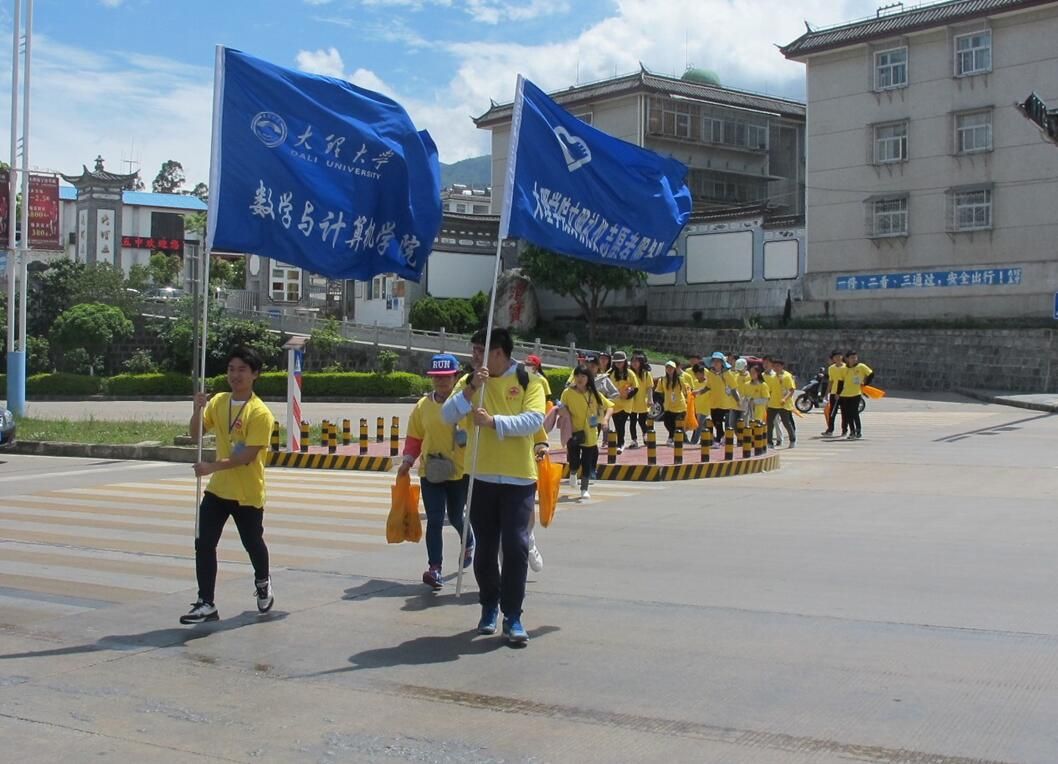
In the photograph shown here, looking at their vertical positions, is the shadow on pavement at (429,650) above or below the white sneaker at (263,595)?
below

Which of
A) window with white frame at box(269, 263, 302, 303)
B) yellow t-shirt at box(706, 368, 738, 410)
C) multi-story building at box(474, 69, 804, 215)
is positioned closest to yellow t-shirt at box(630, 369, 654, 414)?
yellow t-shirt at box(706, 368, 738, 410)

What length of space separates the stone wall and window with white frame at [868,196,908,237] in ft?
14.7

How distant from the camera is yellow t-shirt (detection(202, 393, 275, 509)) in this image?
23.9ft

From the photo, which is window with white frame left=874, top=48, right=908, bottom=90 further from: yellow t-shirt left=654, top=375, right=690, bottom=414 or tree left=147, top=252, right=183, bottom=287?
tree left=147, top=252, right=183, bottom=287

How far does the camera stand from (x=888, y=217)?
44656 mm

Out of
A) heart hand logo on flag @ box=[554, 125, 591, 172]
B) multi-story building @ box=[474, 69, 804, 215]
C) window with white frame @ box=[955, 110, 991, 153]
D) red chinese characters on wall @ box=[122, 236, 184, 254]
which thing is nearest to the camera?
heart hand logo on flag @ box=[554, 125, 591, 172]

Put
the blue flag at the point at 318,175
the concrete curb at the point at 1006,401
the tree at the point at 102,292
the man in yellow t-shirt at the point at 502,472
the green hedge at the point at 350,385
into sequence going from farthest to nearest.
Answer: the tree at the point at 102,292 < the green hedge at the point at 350,385 < the concrete curb at the point at 1006,401 < the blue flag at the point at 318,175 < the man in yellow t-shirt at the point at 502,472

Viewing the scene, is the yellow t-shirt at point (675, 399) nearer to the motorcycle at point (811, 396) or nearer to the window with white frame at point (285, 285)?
the motorcycle at point (811, 396)

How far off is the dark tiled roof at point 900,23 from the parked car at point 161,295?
29.7 meters

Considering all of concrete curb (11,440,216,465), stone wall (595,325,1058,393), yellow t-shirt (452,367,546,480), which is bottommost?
concrete curb (11,440,216,465)

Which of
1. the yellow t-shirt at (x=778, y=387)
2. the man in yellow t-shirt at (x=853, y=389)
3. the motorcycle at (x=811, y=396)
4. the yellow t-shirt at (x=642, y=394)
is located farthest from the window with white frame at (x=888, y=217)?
the yellow t-shirt at (x=642, y=394)

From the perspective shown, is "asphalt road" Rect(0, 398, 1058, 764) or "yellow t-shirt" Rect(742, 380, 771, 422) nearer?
"asphalt road" Rect(0, 398, 1058, 764)

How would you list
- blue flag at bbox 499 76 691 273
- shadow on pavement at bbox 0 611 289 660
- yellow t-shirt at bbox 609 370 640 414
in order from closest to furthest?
shadow on pavement at bbox 0 611 289 660 < blue flag at bbox 499 76 691 273 < yellow t-shirt at bbox 609 370 640 414

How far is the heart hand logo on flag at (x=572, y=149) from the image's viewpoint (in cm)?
878
